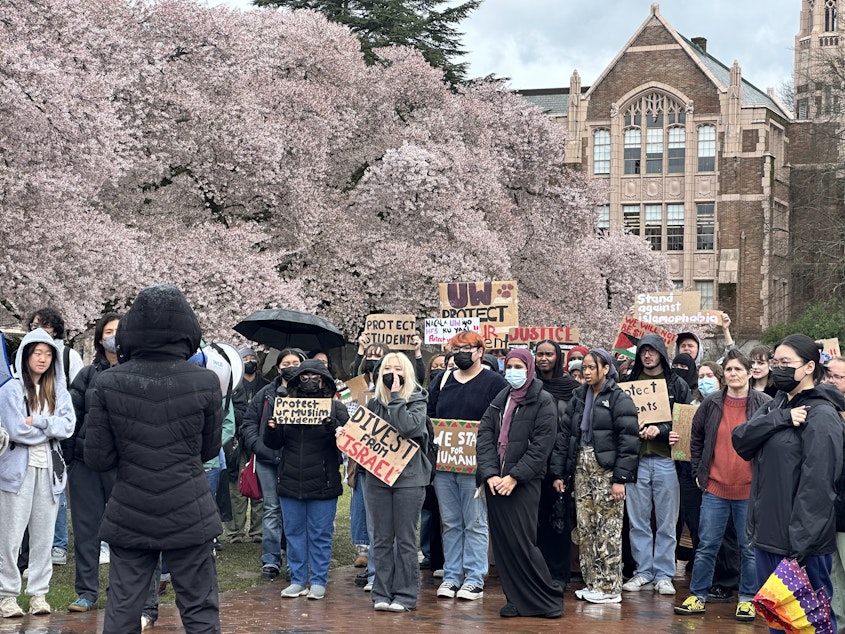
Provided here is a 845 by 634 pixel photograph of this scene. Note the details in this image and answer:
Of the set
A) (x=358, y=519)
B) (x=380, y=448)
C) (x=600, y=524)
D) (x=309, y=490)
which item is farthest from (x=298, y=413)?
(x=600, y=524)

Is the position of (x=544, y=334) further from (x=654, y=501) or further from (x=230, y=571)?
(x=230, y=571)

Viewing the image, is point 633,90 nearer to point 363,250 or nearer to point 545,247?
point 545,247

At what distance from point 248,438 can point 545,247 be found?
31.2 m

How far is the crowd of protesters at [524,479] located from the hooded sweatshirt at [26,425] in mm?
12

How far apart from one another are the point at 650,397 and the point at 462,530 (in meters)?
1.93

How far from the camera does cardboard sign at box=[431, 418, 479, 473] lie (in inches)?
410

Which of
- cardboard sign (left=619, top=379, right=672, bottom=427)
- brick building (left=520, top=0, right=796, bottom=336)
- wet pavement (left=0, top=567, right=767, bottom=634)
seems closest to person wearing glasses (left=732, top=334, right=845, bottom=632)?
wet pavement (left=0, top=567, right=767, bottom=634)

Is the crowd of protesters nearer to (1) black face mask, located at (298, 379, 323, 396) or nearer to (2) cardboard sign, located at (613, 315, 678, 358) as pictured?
(1) black face mask, located at (298, 379, 323, 396)

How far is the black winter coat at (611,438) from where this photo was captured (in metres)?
10.2

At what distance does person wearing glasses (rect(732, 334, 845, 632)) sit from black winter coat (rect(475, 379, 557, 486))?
2206mm

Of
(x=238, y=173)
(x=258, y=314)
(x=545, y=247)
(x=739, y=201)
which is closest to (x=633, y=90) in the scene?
(x=739, y=201)

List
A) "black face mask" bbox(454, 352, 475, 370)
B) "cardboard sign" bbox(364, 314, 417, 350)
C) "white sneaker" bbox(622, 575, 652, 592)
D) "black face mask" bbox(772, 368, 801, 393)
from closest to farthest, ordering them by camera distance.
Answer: "black face mask" bbox(772, 368, 801, 393) < "black face mask" bbox(454, 352, 475, 370) < "white sneaker" bbox(622, 575, 652, 592) < "cardboard sign" bbox(364, 314, 417, 350)

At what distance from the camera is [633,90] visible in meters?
61.9

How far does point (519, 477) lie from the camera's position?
31.7ft
